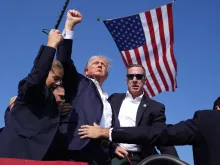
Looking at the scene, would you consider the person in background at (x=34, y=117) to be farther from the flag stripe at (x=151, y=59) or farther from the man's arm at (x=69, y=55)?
the flag stripe at (x=151, y=59)

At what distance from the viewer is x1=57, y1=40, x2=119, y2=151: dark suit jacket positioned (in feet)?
11.9

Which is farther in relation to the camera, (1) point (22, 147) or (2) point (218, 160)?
(1) point (22, 147)

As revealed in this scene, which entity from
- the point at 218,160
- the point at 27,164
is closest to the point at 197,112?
the point at 218,160

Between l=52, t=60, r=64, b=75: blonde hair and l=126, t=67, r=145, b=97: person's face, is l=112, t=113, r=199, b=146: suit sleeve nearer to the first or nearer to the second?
l=52, t=60, r=64, b=75: blonde hair

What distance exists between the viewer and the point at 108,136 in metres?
2.69

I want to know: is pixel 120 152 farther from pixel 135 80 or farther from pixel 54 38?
pixel 54 38

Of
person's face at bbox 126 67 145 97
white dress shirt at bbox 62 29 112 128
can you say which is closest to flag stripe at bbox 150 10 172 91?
person's face at bbox 126 67 145 97

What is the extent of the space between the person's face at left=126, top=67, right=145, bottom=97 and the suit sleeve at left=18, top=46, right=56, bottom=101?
2082 millimetres

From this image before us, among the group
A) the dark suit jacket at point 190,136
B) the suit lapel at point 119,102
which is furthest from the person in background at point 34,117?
the suit lapel at point 119,102

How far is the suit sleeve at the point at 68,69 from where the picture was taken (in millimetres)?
3768

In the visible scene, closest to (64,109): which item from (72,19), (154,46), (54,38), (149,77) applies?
(54,38)

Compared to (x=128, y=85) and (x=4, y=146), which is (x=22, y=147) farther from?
(x=128, y=85)

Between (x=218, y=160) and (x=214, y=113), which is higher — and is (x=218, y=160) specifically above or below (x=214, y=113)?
below

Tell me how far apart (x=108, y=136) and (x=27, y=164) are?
0.59 metres
